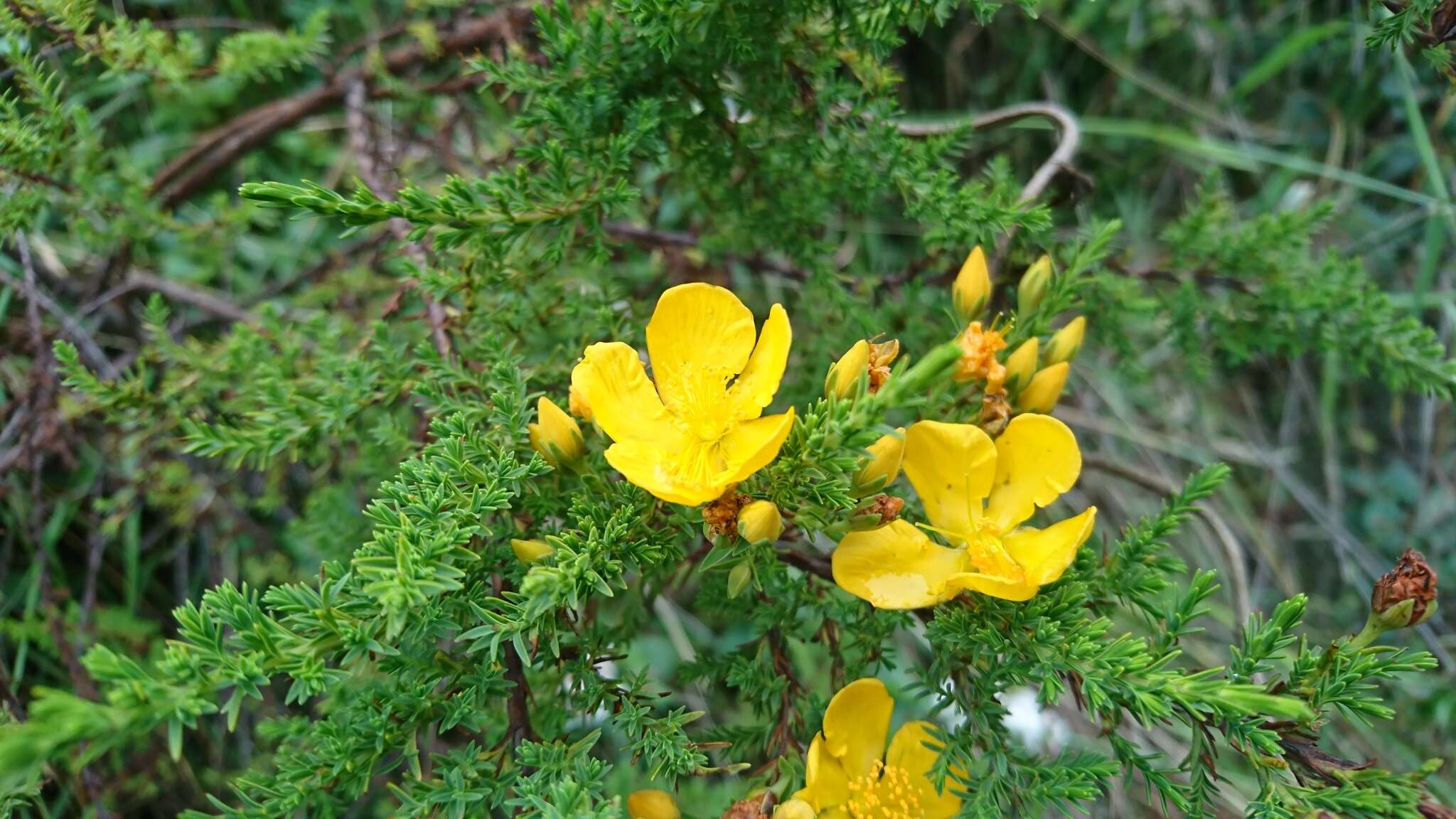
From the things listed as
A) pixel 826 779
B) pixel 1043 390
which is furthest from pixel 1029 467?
pixel 826 779

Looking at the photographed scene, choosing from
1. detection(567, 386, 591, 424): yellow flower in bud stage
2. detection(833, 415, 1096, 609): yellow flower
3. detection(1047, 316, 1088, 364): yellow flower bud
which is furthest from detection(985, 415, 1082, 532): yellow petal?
detection(567, 386, 591, 424): yellow flower in bud stage

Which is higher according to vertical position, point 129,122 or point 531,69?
point 531,69

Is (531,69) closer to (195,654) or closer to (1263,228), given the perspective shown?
(195,654)

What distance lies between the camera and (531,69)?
4.27ft

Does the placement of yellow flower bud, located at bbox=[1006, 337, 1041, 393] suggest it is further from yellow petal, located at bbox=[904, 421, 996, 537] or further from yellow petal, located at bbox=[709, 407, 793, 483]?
yellow petal, located at bbox=[709, 407, 793, 483]

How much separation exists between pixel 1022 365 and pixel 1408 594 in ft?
1.53

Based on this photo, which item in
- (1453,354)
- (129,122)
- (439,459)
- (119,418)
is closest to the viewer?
(439,459)

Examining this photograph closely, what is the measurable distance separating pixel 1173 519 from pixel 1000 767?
0.36 m

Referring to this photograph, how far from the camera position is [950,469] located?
1.12 m

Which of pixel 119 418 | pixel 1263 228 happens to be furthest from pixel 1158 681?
pixel 119 418

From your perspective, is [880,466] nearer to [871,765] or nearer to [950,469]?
[950,469]

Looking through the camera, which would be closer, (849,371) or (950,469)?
(849,371)

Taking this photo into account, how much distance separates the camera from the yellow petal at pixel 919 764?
1.18 metres

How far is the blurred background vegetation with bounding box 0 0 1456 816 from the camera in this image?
1484mm
